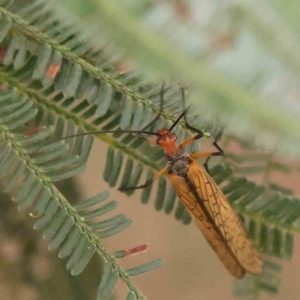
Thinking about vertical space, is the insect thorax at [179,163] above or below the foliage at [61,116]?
below

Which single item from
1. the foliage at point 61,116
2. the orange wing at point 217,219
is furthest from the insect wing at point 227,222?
the foliage at point 61,116

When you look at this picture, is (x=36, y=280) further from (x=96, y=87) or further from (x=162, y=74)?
(x=162, y=74)

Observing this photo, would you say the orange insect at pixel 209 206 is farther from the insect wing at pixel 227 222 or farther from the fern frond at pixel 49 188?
the fern frond at pixel 49 188

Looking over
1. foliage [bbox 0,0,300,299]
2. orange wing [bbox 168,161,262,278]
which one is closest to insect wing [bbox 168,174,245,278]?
orange wing [bbox 168,161,262,278]

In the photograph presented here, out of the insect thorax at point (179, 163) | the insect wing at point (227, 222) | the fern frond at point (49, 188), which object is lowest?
the insect wing at point (227, 222)

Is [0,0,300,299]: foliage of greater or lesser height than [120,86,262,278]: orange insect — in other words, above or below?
above

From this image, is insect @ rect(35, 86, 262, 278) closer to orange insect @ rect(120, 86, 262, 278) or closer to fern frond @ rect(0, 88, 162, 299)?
orange insect @ rect(120, 86, 262, 278)

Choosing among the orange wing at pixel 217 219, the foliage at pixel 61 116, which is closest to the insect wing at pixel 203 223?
the orange wing at pixel 217 219

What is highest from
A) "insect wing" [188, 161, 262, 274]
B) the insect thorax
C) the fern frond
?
the fern frond

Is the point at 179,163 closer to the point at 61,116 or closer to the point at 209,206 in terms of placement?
the point at 209,206

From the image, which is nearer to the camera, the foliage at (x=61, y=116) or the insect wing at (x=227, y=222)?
the foliage at (x=61, y=116)
